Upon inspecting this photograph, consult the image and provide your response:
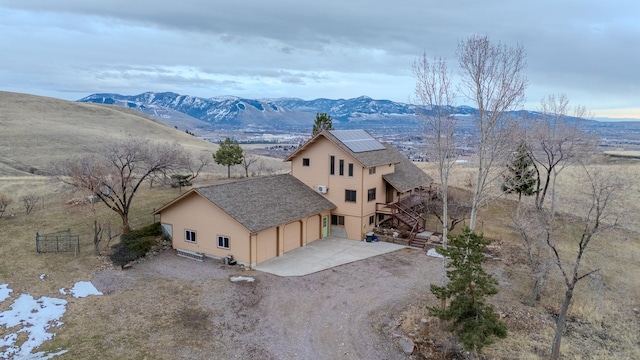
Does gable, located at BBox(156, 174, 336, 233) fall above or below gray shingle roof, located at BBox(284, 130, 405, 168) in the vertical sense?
below

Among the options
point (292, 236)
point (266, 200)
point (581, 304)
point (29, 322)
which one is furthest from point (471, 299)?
point (29, 322)

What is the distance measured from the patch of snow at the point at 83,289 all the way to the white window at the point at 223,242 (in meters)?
6.90

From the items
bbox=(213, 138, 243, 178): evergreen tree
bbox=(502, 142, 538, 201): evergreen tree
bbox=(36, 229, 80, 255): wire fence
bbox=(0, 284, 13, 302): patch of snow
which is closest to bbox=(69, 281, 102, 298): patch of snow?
bbox=(0, 284, 13, 302): patch of snow

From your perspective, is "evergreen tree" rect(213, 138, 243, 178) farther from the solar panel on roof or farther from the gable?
the solar panel on roof

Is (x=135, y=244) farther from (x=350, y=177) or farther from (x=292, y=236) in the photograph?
(x=350, y=177)

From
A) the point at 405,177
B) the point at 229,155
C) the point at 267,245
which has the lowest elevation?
the point at 267,245

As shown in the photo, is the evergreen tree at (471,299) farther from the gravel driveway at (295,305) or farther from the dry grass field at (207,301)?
the gravel driveway at (295,305)

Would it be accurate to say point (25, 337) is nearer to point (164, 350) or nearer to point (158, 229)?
point (164, 350)

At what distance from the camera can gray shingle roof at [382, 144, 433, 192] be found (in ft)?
104

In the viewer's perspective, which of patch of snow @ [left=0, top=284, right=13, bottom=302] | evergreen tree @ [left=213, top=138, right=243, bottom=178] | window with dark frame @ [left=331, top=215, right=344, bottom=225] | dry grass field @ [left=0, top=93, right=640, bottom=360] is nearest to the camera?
dry grass field @ [left=0, top=93, right=640, bottom=360]

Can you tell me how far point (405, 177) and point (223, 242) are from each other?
16188 mm


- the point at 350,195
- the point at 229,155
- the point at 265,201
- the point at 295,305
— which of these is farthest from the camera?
the point at 229,155

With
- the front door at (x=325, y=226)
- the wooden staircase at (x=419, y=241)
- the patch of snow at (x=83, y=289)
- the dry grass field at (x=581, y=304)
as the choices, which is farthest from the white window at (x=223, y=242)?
the wooden staircase at (x=419, y=241)

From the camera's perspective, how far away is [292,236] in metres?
27.2
